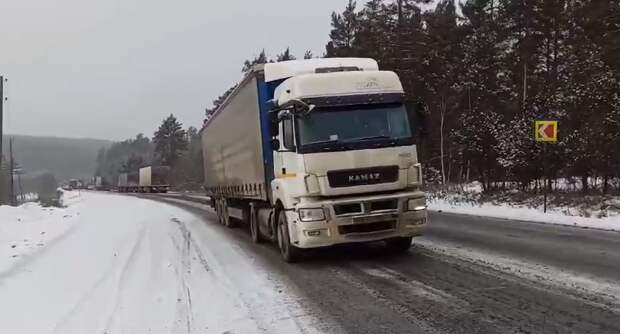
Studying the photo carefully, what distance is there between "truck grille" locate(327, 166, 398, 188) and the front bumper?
0.25 metres

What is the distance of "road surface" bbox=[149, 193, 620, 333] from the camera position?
6113 mm

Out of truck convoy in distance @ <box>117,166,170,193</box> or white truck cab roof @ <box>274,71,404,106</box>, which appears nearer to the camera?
white truck cab roof @ <box>274,71,404,106</box>

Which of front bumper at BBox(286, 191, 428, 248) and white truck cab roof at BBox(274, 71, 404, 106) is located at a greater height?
white truck cab roof at BBox(274, 71, 404, 106)

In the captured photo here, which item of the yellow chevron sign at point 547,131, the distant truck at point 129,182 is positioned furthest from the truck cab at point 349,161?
the distant truck at point 129,182

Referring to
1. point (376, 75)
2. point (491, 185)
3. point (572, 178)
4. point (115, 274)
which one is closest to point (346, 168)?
point (376, 75)

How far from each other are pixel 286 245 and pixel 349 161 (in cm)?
211

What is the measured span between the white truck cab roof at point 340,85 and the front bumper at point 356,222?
1791 millimetres

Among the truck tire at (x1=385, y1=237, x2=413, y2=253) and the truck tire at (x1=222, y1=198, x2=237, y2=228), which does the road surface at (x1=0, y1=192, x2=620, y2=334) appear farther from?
the truck tire at (x1=222, y1=198, x2=237, y2=228)

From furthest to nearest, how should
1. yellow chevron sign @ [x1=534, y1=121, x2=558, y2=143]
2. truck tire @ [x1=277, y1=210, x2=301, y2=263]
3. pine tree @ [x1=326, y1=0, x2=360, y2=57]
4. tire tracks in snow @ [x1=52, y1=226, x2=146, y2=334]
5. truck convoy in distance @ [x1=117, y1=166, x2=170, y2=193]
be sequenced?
truck convoy in distance @ [x1=117, y1=166, x2=170, y2=193] → pine tree @ [x1=326, y1=0, x2=360, y2=57] → yellow chevron sign @ [x1=534, y1=121, x2=558, y2=143] → truck tire @ [x1=277, y1=210, x2=301, y2=263] → tire tracks in snow @ [x1=52, y1=226, x2=146, y2=334]

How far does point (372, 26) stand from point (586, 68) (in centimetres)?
2101

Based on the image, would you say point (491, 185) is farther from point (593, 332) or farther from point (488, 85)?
point (593, 332)

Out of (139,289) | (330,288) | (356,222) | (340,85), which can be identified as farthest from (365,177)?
(139,289)

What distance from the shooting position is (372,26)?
42.5 meters

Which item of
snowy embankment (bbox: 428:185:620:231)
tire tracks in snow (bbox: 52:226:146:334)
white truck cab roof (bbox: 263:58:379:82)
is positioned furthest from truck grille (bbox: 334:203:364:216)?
snowy embankment (bbox: 428:185:620:231)
